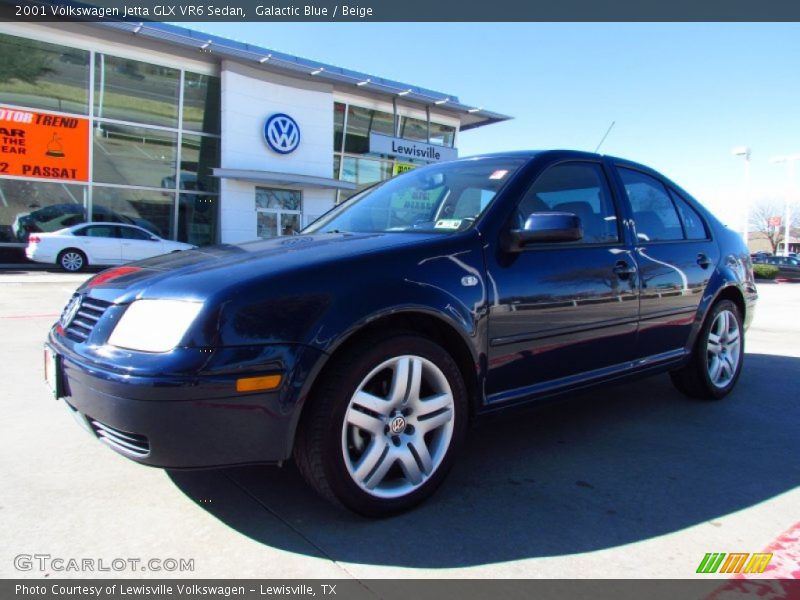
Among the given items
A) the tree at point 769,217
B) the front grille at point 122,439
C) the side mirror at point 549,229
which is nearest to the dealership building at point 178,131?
the front grille at point 122,439

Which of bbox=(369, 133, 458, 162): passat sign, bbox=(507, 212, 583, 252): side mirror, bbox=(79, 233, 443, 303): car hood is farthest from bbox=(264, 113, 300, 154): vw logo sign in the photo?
bbox=(507, 212, 583, 252): side mirror

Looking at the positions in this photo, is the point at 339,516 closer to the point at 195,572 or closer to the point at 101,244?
the point at 195,572

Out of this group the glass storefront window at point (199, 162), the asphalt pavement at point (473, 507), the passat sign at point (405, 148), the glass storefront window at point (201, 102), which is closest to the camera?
the asphalt pavement at point (473, 507)

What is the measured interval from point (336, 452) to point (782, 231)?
85550 mm

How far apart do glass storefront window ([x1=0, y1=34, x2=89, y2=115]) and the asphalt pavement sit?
17.3m

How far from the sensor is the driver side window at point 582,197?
3.26 m

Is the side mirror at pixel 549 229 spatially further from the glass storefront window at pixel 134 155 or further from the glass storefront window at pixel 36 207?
the glass storefront window at pixel 134 155

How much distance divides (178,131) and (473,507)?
67.5 ft

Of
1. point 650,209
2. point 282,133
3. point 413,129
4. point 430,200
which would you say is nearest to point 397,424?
point 430,200

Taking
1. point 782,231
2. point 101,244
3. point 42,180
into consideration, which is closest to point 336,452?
point 101,244

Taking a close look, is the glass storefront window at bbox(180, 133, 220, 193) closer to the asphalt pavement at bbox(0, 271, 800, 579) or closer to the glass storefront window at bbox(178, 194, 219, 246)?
the glass storefront window at bbox(178, 194, 219, 246)

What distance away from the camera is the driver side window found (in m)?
Result: 3.26

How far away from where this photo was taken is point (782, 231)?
2881 inches

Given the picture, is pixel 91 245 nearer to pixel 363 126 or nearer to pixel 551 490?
pixel 363 126
